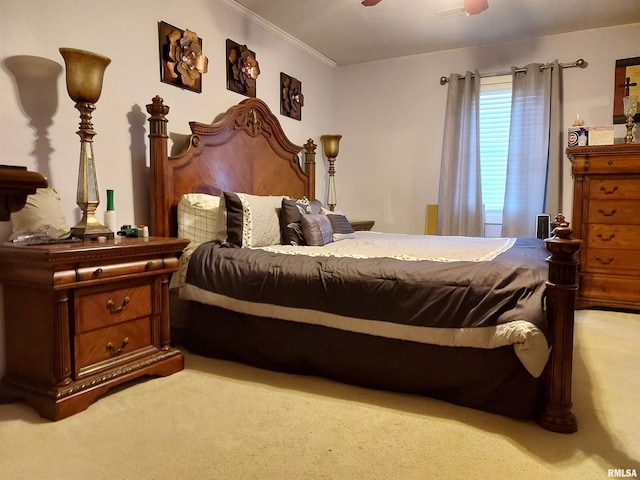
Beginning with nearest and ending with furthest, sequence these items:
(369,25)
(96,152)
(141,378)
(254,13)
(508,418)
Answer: (508,418), (141,378), (96,152), (254,13), (369,25)

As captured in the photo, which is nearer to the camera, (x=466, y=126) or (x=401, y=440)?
(x=401, y=440)

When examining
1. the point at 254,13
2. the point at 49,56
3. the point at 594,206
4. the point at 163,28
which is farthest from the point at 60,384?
the point at 594,206

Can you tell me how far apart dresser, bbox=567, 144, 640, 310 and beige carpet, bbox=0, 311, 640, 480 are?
5.52 feet

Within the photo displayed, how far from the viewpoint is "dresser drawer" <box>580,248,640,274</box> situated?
11.3 ft

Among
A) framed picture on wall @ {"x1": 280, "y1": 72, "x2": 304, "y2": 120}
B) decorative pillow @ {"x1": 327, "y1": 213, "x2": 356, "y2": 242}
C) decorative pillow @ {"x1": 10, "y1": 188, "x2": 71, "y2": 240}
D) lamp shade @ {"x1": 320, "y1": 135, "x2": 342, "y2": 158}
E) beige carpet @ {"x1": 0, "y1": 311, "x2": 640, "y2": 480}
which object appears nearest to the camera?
beige carpet @ {"x1": 0, "y1": 311, "x2": 640, "y2": 480}

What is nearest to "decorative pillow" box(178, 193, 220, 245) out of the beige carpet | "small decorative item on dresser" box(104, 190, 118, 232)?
"small decorative item on dresser" box(104, 190, 118, 232)

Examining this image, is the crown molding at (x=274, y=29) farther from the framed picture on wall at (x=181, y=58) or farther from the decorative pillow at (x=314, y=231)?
the decorative pillow at (x=314, y=231)

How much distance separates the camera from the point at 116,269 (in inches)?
74.0

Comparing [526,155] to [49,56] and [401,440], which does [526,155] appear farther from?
[49,56]

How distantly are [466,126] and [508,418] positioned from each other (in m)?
3.21

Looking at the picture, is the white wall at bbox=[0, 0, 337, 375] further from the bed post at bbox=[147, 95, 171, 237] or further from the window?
the window

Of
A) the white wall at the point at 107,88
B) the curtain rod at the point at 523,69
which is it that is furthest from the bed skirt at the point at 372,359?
the curtain rod at the point at 523,69

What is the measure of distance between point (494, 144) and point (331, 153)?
1596 mm

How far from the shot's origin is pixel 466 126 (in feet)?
13.9
